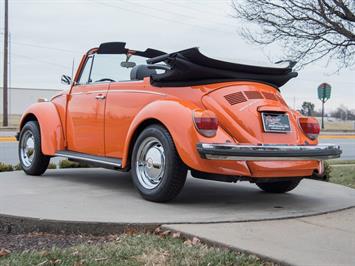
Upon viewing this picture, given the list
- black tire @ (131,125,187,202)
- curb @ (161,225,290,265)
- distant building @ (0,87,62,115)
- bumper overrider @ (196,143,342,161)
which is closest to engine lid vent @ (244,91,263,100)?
bumper overrider @ (196,143,342,161)

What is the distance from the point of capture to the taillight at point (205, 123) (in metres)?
5.25

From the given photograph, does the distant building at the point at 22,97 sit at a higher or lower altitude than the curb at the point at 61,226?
higher

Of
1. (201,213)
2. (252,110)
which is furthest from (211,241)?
(252,110)

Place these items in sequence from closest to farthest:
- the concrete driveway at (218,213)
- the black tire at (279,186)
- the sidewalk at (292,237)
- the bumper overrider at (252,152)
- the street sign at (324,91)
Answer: the sidewalk at (292,237) → the concrete driveway at (218,213) → the bumper overrider at (252,152) → the black tire at (279,186) → the street sign at (324,91)

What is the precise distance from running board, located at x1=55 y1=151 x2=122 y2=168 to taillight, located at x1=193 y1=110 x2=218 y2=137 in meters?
1.31

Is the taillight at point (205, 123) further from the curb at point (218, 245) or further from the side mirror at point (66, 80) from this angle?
the side mirror at point (66, 80)

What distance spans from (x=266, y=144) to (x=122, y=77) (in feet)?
9.08

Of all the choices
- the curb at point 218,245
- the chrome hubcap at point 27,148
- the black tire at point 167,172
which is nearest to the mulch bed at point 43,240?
the curb at point 218,245

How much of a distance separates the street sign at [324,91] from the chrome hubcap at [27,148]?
2716cm

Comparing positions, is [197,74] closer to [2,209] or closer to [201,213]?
[201,213]

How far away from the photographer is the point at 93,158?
669cm

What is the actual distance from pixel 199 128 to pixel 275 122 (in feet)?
2.82

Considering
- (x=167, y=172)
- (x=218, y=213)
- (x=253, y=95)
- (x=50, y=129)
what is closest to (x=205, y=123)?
(x=167, y=172)

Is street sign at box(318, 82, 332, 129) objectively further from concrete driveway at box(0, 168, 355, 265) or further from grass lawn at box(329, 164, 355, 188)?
concrete driveway at box(0, 168, 355, 265)
